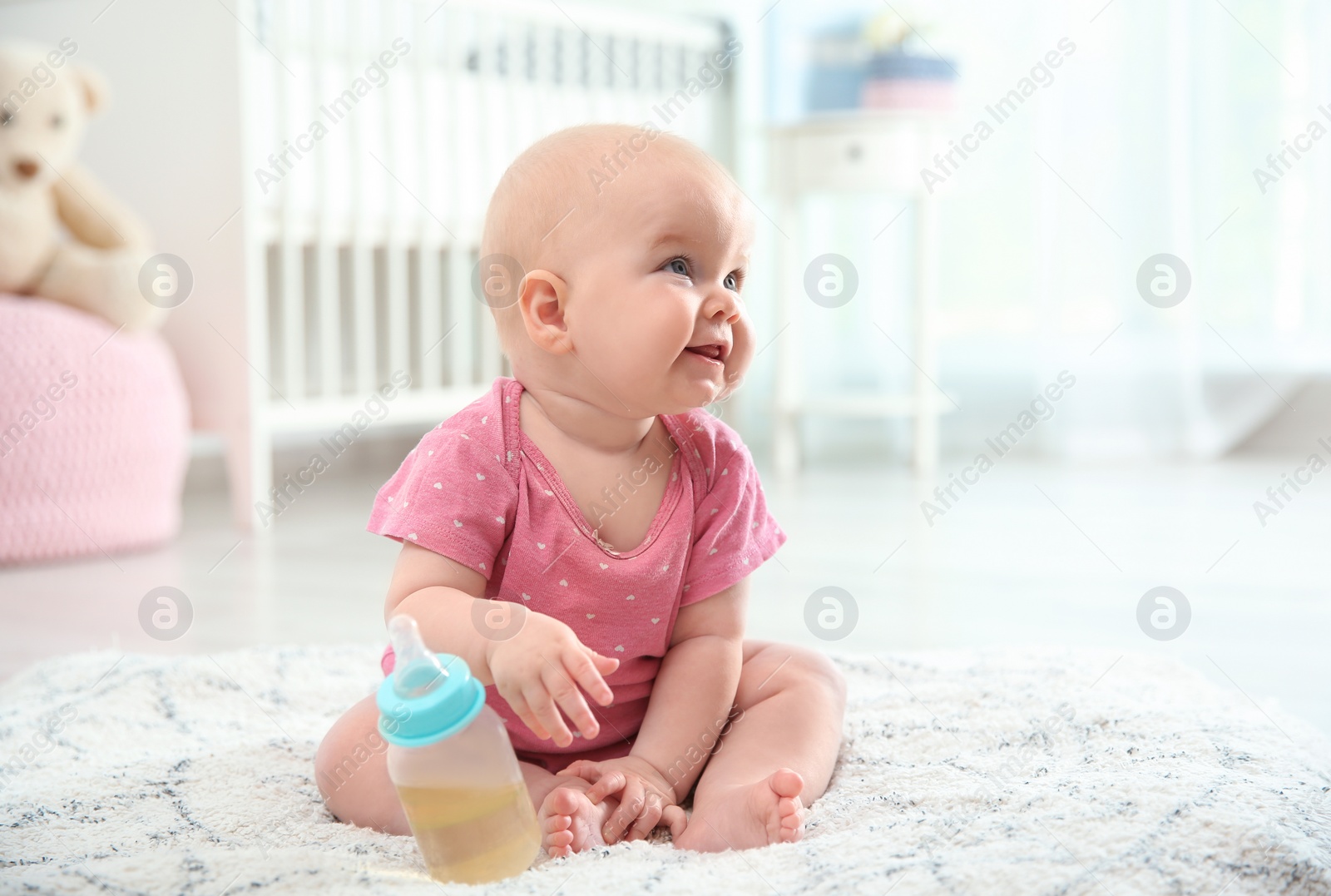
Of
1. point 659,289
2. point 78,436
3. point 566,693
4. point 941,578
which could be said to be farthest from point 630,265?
point 78,436

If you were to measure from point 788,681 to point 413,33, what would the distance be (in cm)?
183

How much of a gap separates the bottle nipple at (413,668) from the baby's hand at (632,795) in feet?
0.52

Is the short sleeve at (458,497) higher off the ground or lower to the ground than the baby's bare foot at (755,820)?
higher

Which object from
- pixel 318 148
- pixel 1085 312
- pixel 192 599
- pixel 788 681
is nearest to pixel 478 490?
pixel 788 681

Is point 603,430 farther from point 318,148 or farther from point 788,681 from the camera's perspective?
point 318,148

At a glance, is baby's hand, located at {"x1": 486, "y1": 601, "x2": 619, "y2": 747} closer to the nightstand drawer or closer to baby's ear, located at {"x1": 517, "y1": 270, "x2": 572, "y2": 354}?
baby's ear, located at {"x1": 517, "y1": 270, "x2": 572, "y2": 354}

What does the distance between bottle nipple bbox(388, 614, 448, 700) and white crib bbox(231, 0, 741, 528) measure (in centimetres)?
154

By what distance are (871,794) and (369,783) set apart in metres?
0.31

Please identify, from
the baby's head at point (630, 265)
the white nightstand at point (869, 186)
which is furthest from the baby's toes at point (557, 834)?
the white nightstand at point (869, 186)

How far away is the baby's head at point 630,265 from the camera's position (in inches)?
29.1

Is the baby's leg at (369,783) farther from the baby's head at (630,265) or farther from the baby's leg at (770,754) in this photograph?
the baby's head at (630,265)

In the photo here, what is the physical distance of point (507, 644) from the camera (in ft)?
2.04

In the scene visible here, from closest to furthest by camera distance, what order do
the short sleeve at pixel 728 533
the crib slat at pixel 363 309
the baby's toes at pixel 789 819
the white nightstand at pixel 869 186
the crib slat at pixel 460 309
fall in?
the baby's toes at pixel 789 819 < the short sleeve at pixel 728 533 < the crib slat at pixel 363 309 < the crib slat at pixel 460 309 < the white nightstand at pixel 869 186

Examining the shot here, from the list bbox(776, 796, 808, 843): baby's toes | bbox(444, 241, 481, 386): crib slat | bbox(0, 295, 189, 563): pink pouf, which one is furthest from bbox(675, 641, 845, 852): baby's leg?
bbox(444, 241, 481, 386): crib slat
